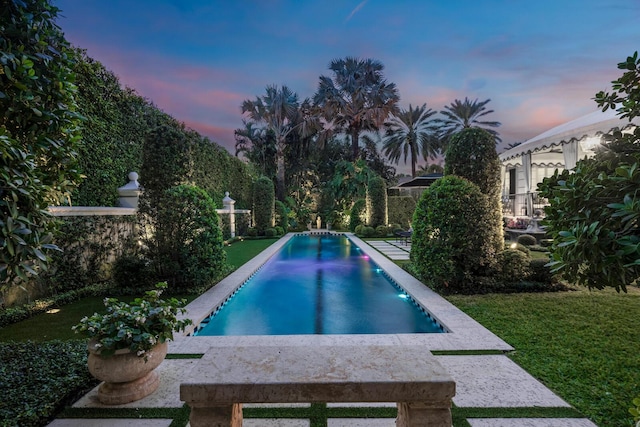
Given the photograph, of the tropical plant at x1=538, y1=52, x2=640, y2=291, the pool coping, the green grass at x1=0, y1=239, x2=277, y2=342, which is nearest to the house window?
the pool coping

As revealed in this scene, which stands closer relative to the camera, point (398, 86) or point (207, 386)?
point (207, 386)

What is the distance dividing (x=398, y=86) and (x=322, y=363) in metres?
27.7

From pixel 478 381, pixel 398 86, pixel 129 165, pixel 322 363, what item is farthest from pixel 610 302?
pixel 398 86

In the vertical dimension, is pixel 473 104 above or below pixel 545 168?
above

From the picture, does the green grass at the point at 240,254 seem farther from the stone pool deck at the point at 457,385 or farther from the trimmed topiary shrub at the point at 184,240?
the stone pool deck at the point at 457,385

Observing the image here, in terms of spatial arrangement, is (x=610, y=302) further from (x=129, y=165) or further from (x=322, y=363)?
(x=129, y=165)

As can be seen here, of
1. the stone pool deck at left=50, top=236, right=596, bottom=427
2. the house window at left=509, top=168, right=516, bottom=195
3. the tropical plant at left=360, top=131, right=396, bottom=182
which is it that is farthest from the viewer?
the tropical plant at left=360, top=131, right=396, bottom=182

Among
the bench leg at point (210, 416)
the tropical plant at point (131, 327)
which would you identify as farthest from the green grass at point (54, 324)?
the bench leg at point (210, 416)

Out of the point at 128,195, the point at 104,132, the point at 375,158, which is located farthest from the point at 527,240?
the point at 375,158

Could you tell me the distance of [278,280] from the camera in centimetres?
925

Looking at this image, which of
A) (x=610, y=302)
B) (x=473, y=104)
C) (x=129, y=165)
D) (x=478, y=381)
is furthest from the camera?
(x=473, y=104)

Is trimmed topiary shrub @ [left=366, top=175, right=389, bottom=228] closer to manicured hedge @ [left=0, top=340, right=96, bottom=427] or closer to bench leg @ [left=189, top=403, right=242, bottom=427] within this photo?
manicured hedge @ [left=0, top=340, right=96, bottom=427]

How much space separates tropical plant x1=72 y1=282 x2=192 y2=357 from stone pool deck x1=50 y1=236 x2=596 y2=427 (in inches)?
18.9

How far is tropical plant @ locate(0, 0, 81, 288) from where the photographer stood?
185 cm
